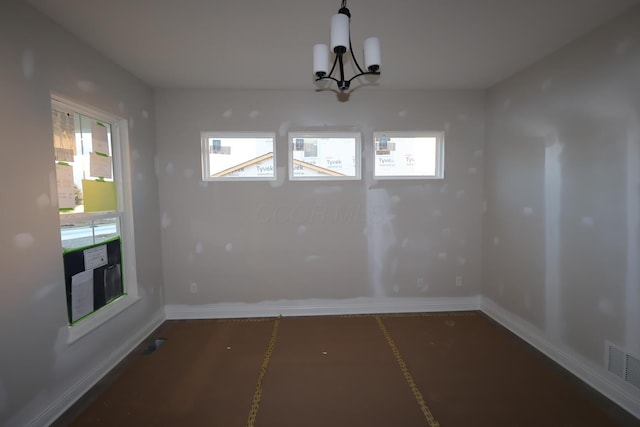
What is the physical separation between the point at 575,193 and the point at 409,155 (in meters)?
1.63

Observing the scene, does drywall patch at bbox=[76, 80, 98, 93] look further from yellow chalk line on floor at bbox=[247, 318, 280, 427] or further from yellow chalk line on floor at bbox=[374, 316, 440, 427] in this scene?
yellow chalk line on floor at bbox=[374, 316, 440, 427]

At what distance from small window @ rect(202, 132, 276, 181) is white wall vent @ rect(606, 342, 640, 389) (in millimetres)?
3373

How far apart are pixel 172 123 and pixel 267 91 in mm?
1175

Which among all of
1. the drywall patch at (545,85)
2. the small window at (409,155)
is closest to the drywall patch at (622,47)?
the drywall patch at (545,85)

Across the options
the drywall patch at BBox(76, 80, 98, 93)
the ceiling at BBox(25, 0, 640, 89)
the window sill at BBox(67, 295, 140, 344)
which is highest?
the ceiling at BBox(25, 0, 640, 89)

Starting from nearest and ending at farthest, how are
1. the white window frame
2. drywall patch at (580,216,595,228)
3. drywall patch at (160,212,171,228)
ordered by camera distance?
1. drywall patch at (580,216,595,228)
2. the white window frame
3. drywall patch at (160,212,171,228)

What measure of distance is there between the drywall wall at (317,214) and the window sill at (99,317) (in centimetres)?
63

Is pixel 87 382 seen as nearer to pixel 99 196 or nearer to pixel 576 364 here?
pixel 99 196

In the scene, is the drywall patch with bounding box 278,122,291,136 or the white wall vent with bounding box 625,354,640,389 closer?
the white wall vent with bounding box 625,354,640,389

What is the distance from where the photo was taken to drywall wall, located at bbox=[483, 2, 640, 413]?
1952 millimetres

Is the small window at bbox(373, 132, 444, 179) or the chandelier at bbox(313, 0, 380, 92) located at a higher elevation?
the chandelier at bbox(313, 0, 380, 92)

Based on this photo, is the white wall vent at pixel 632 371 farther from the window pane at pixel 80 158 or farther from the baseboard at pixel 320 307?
the window pane at pixel 80 158

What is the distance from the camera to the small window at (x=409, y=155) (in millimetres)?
Answer: 3408

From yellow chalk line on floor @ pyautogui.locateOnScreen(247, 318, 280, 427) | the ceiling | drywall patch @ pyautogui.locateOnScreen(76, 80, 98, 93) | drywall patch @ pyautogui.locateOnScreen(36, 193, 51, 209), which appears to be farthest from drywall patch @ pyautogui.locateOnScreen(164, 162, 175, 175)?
yellow chalk line on floor @ pyautogui.locateOnScreen(247, 318, 280, 427)
